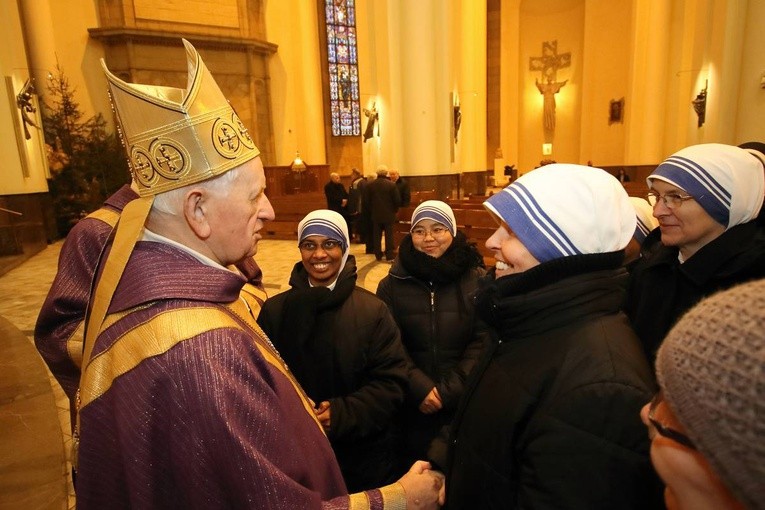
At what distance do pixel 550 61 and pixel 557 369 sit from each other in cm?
2439

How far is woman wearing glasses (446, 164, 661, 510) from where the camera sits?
1.00 meters

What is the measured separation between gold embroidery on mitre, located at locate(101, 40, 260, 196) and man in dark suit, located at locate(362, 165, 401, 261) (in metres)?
8.15

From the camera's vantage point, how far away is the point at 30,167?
1077cm

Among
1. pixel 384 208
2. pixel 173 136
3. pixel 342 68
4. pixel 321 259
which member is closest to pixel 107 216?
pixel 321 259

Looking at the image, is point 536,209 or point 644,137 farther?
point 644,137

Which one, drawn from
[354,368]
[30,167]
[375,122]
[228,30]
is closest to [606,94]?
[375,122]

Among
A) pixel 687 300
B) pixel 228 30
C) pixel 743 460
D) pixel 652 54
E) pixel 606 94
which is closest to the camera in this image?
pixel 743 460

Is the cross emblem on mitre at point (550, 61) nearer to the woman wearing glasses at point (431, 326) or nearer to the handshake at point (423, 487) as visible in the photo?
the woman wearing glasses at point (431, 326)

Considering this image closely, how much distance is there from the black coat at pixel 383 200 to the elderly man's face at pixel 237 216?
8.16m

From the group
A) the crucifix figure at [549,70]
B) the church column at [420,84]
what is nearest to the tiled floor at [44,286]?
the church column at [420,84]

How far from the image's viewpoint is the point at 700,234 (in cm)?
212

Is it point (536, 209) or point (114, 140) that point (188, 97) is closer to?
point (536, 209)

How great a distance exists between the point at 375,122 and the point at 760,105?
827cm

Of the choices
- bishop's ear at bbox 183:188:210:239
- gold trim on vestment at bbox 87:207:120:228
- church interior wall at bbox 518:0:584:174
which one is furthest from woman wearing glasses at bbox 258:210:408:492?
church interior wall at bbox 518:0:584:174
